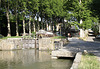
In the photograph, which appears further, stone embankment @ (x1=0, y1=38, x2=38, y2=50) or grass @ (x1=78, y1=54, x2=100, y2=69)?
stone embankment @ (x1=0, y1=38, x2=38, y2=50)

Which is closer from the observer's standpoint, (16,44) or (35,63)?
(35,63)

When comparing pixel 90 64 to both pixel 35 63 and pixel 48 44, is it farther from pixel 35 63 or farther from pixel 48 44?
pixel 48 44

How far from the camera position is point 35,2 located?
124 feet

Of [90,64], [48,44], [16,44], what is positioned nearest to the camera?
[90,64]

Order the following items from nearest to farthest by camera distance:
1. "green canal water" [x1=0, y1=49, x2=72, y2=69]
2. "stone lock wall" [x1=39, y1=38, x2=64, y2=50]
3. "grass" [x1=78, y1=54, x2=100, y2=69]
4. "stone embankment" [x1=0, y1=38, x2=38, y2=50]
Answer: "grass" [x1=78, y1=54, x2=100, y2=69] → "green canal water" [x1=0, y1=49, x2=72, y2=69] → "stone lock wall" [x1=39, y1=38, x2=64, y2=50] → "stone embankment" [x1=0, y1=38, x2=38, y2=50]

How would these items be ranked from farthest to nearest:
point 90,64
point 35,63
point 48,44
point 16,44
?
1. point 16,44
2. point 48,44
3. point 35,63
4. point 90,64

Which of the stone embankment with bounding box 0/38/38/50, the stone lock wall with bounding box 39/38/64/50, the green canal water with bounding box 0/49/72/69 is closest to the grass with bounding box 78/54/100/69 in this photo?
the green canal water with bounding box 0/49/72/69

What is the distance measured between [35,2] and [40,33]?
11.9 meters

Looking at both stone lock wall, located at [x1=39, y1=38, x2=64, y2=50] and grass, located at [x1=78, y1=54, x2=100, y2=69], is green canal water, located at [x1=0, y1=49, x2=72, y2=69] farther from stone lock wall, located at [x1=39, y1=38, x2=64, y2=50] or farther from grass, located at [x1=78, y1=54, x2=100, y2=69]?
stone lock wall, located at [x1=39, y1=38, x2=64, y2=50]

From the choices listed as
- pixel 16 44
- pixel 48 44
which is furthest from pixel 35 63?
pixel 16 44

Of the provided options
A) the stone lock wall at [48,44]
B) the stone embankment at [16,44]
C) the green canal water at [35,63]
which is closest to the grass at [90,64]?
the green canal water at [35,63]

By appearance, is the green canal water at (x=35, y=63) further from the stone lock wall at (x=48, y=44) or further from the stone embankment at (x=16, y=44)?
the stone embankment at (x=16, y=44)

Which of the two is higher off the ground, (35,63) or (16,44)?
(16,44)

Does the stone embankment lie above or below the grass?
below
